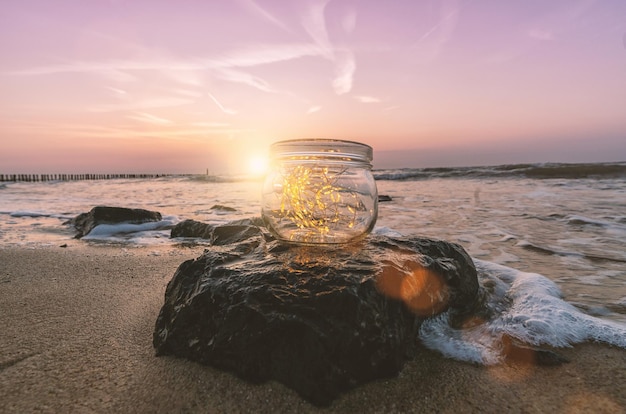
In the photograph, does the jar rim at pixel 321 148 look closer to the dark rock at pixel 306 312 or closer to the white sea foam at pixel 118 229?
the dark rock at pixel 306 312

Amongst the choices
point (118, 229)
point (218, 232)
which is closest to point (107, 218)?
point (118, 229)

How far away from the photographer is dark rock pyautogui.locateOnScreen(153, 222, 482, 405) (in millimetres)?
1395

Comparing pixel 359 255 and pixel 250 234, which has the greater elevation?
pixel 359 255

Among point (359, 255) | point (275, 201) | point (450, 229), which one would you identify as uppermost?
point (275, 201)

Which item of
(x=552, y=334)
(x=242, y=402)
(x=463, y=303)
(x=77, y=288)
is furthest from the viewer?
(x=77, y=288)

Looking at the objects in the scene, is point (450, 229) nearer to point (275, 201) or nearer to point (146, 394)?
point (275, 201)

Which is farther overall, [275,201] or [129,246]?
[129,246]

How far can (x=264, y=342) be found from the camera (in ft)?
4.72

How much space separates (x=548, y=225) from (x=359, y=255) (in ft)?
19.2

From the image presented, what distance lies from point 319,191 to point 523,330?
1410 mm

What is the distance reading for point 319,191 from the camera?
6.04 ft

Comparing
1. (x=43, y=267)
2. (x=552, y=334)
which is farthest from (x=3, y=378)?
(x=552, y=334)

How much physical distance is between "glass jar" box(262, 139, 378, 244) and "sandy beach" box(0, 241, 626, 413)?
76 centimetres

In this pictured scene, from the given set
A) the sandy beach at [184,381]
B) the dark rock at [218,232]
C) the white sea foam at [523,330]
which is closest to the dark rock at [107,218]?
the dark rock at [218,232]
